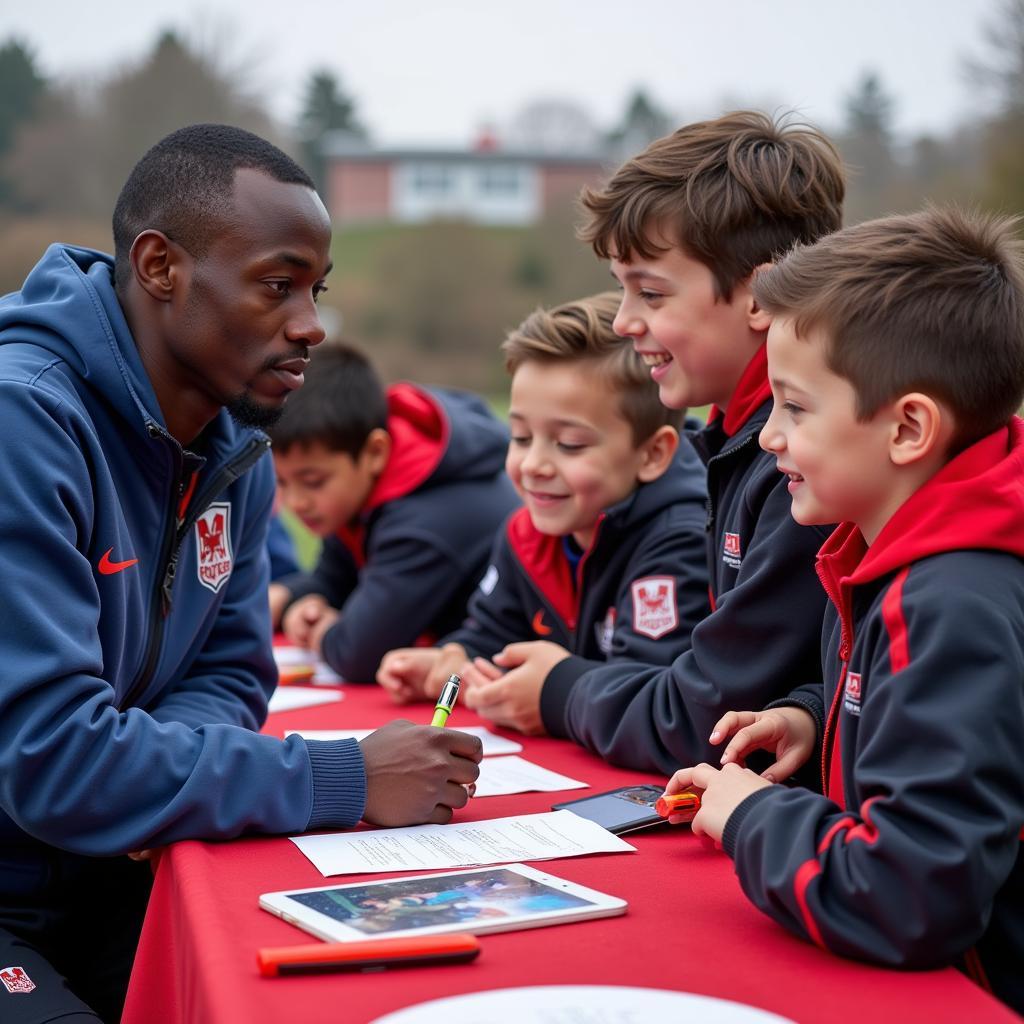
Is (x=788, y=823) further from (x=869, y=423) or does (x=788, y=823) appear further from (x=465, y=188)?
(x=465, y=188)

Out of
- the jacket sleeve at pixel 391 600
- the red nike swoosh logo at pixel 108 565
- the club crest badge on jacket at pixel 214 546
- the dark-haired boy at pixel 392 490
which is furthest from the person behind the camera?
the dark-haired boy at pixel 392 490

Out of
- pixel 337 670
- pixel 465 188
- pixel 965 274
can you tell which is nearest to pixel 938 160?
pixel 337 670

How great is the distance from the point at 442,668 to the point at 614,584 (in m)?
0.46

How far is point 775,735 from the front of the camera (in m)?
1.75

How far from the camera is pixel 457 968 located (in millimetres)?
1230

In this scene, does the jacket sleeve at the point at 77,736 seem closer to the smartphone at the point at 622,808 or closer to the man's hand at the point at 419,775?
the man's hand at the point at 419,775

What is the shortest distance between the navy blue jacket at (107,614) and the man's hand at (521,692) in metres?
0.49

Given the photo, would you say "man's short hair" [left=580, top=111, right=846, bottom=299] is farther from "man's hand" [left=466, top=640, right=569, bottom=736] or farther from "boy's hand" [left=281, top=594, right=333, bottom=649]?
"boy's hand" [left=281, top=594, right=333, bottom=649]

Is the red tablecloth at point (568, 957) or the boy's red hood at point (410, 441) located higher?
the boy's red hood at point (410, 441)

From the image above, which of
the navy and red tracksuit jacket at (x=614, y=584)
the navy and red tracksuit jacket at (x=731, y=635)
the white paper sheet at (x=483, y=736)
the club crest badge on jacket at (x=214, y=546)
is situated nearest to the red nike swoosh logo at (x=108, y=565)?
the club crest badge on jacket at (x=214, y=546)

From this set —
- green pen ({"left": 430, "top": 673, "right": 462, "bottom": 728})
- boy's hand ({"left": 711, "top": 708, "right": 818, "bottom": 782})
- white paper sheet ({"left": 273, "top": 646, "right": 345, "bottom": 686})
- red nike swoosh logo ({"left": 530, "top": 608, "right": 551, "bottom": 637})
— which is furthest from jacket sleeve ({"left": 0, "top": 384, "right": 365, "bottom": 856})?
white paper sheet ({"left": 273, "top": 646, "right": 345, "bottom": 686})

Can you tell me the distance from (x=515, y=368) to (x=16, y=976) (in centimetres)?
168

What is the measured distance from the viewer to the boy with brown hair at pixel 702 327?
2.04m

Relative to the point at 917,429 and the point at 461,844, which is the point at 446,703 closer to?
the point at 461,844
